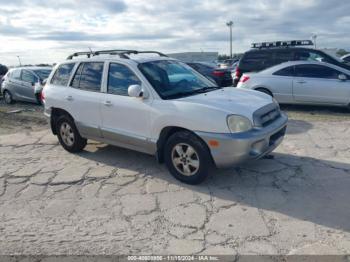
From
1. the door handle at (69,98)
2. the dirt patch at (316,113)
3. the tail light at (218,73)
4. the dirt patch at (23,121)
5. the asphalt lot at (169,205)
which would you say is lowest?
the asphalt lot at (169,205)

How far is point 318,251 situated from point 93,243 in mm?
2156

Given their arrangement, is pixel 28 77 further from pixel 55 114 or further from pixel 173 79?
pixel 173 79

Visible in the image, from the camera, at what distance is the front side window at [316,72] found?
948cm

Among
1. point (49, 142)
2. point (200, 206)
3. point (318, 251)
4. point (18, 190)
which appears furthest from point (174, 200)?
point (49, 142)

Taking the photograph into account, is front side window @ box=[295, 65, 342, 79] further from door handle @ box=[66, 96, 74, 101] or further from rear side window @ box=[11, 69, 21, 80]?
rear side window @ box=[11, 69, 21, 80]

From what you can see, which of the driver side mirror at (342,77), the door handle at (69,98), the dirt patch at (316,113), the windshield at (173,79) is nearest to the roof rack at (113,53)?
the windshield at (173,79)

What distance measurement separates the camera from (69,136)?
654 cm

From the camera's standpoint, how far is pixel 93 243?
141 inches

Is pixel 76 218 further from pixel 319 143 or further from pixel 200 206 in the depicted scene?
pixel 319 143

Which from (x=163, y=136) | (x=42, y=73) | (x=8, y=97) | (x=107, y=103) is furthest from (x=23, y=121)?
(x=163, y=136)

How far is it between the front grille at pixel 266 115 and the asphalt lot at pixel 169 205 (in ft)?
2.61

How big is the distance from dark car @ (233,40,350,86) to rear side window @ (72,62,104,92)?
6884 millimetres

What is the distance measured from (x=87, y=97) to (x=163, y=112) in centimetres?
166

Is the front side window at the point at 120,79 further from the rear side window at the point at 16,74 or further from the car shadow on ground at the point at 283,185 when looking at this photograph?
the rear side window at the point at 16,74
